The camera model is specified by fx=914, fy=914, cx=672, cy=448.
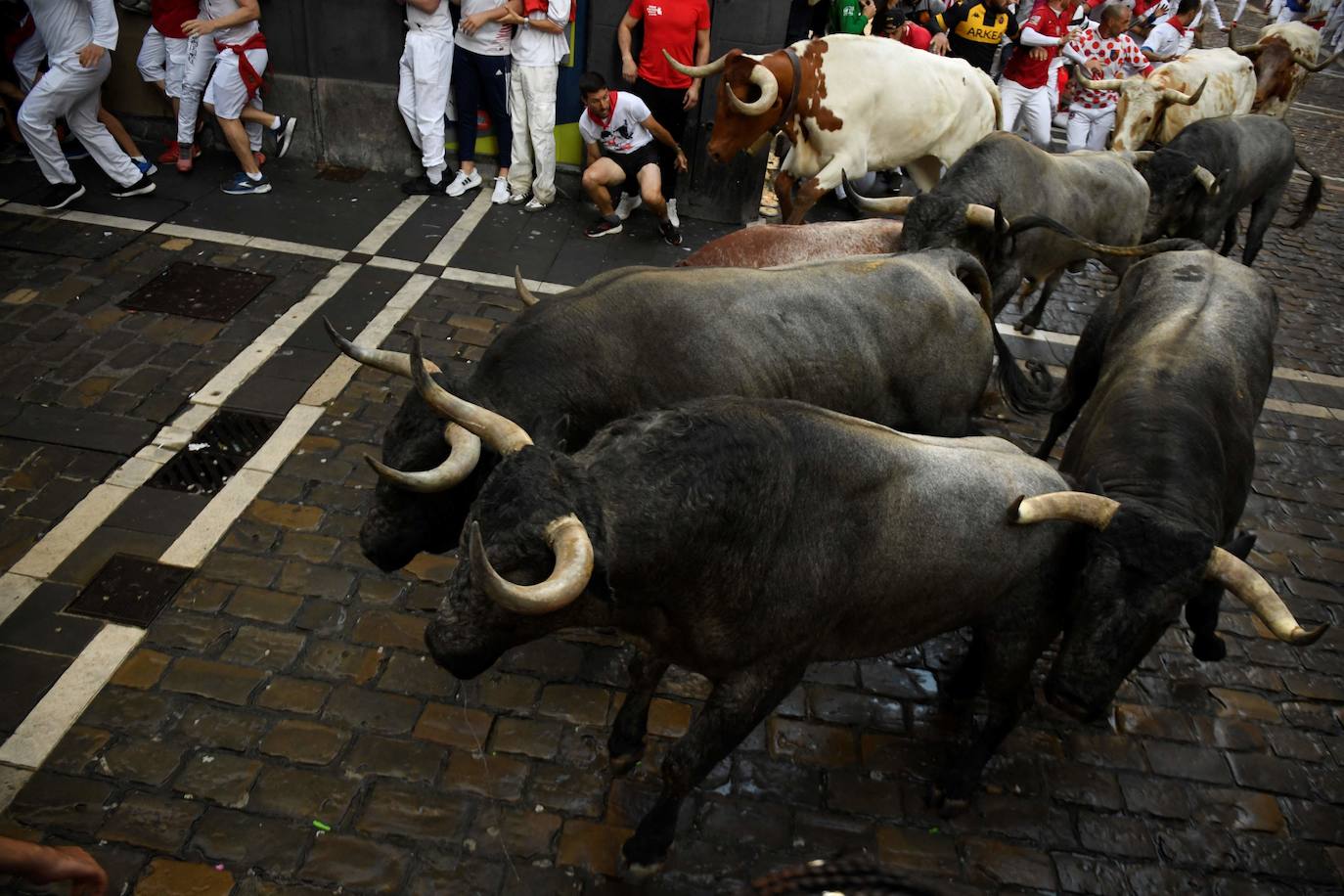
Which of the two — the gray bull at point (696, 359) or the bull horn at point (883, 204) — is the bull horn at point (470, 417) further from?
the bull horn at point (883, 204)

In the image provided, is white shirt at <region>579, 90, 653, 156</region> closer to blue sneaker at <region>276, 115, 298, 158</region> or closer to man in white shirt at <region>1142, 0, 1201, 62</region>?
blue sneaker at <region>276, 115, 298, 158</region>

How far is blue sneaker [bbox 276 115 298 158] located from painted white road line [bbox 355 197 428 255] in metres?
1.80

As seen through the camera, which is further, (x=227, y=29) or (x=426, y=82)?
(x=426, y=82)

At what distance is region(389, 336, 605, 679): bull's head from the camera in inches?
125

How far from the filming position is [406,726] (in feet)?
16.4

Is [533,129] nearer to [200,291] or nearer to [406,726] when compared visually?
[200,291]

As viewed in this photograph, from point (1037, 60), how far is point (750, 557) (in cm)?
1095

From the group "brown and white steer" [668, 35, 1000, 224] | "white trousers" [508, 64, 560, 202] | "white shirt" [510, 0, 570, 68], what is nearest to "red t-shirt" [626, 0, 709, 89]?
"brown and white steer" [668, 35, 1000, 224]

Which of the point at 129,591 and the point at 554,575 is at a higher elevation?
the point at 554,575

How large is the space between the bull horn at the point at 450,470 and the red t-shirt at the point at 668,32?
273 inches

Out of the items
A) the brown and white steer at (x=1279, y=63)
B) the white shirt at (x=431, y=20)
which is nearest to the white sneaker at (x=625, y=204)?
the white shirt at (x=431, y=20)

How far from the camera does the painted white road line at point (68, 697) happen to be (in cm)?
462

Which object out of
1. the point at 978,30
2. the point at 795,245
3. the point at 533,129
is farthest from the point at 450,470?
the point at 978,30

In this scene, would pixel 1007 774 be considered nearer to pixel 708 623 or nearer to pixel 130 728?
pixel 708 623
